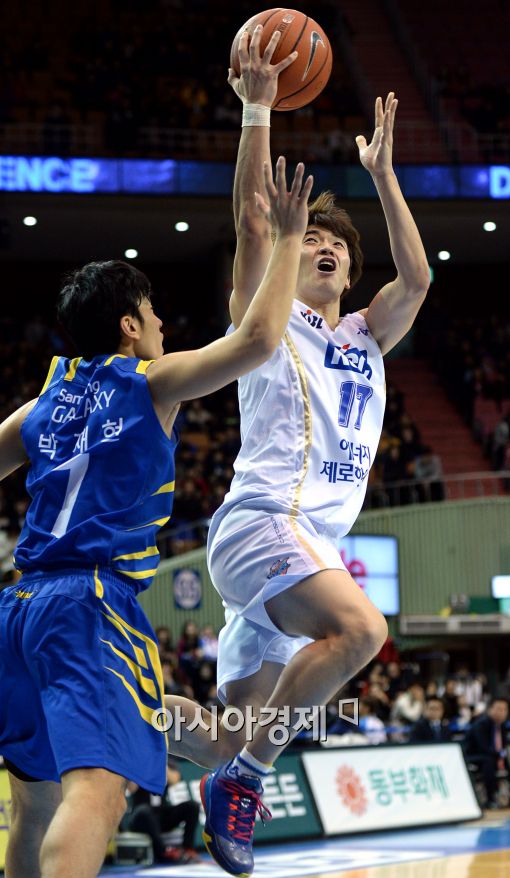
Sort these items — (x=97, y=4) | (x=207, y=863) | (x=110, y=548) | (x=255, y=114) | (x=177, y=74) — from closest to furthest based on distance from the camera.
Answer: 1. (x=110, y=548)
2. (x=255, y=114)
3. (x=207, y=863)
4. (x=177, y=74)
5. (x=97, y=4)

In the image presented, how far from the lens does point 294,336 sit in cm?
532

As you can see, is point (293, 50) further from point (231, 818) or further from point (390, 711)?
point (390, 711)

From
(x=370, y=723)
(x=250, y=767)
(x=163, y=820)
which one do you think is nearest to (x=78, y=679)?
(x=250, y=767)

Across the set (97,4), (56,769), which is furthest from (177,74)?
(56,769)

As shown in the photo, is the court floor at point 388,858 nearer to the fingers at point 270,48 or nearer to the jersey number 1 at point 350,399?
the jersey number 1 at point 350,399

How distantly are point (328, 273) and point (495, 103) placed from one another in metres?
27.2

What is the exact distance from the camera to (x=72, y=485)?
161 inches

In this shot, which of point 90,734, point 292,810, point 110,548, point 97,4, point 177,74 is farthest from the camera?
point 97,4

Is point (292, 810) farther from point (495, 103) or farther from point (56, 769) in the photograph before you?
point (495, 103)

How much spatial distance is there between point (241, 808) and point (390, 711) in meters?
13.8

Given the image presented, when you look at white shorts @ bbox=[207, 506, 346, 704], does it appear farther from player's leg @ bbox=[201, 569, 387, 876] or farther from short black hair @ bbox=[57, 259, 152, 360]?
short black hair @ bbox=[57, 259, 152, 360]

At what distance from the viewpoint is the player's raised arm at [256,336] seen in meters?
3.96

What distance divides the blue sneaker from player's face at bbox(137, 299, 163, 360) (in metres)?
1.86

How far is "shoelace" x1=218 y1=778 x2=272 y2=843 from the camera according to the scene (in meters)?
4.93
